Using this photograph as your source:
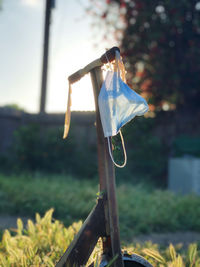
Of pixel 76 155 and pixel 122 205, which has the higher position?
pixel 76 155

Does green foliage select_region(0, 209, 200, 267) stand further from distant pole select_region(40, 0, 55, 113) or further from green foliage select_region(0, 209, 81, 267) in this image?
distant pole select_region(40, 0, 55, 113)

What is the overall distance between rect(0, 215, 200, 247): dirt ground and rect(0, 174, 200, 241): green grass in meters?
0.12

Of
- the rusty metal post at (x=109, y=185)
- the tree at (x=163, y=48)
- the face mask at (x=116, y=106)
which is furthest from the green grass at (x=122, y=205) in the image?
the tree at (x=163, y=48)

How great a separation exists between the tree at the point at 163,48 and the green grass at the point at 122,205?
3014 mm

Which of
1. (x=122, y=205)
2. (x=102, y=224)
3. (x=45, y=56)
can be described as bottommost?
(x=122, y=205)

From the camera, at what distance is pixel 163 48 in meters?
7.98

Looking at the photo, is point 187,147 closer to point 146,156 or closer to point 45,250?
point 146,156

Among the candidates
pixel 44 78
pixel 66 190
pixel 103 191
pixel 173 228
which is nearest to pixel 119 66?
pixel 103 191

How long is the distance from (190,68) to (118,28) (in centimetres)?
198

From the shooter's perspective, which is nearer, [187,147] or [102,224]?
[102,224]

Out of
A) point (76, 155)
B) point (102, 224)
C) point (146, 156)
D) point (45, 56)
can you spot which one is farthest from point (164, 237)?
point (45, 56)

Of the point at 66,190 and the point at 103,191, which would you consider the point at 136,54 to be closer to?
the point at 66,190

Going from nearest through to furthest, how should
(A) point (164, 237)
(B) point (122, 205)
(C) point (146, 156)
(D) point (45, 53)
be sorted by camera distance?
1. (A) point (164, 237)
2. (B) point (122, 205)
3. (C) point (146, 156)
4. (D) point (45, 53)

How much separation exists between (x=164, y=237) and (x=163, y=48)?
5.05m
